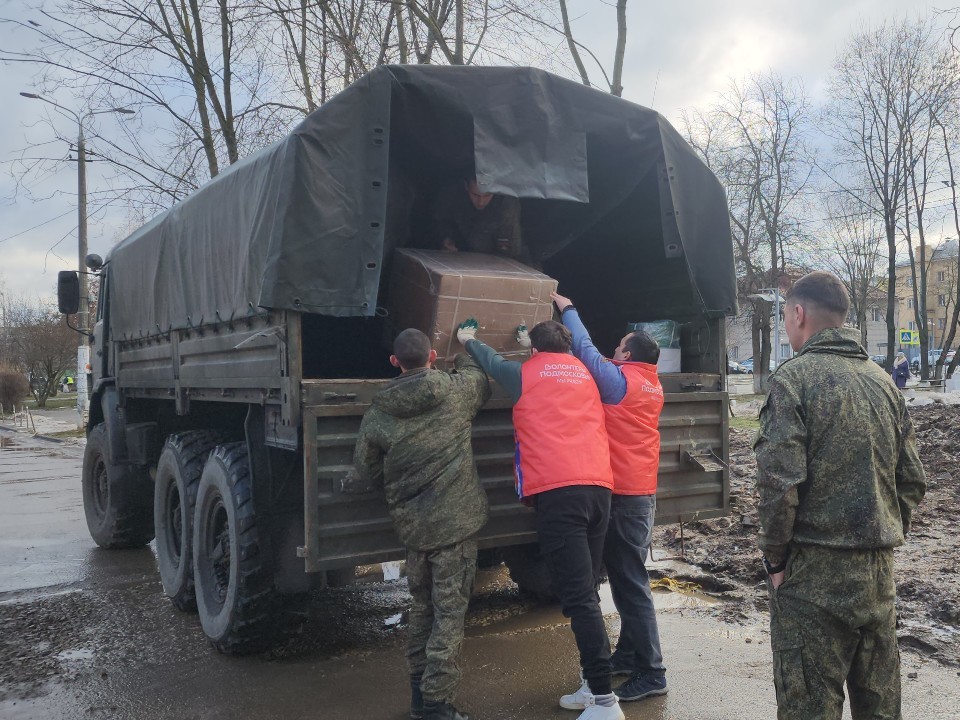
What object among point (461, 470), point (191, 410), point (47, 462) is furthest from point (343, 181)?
point (47, 462)

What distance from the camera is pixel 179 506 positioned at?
17.7ft

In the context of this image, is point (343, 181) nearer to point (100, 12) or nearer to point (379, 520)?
point (379, 520)

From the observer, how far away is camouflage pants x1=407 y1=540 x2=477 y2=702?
352 centimetres

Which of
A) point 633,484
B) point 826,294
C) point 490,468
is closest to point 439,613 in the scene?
point 490,468

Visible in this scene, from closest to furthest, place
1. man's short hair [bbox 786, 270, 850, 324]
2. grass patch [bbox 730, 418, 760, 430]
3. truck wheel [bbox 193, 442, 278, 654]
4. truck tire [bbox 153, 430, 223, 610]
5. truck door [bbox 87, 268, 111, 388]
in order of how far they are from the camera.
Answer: man's short hair [bbox 786, 270, 850, 324] < truck wheel [bbox 193, 442, 278, 654] < truck tire [bbox 153, 430, 223, 610] < truck door [bbox 87, 268, 111, 388] < grass patch [bbox 730, 418, 760, 430]

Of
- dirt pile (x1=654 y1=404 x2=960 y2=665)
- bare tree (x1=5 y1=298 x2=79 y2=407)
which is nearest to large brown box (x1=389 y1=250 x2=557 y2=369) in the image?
dirt pile (x1=654 y1=404 x2=960 y2=665)

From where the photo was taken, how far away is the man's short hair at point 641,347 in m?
4.08

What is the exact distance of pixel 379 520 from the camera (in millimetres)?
3752

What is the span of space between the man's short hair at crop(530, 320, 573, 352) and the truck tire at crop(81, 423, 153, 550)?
→ 15.4 feet

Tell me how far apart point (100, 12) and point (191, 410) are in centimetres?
1063

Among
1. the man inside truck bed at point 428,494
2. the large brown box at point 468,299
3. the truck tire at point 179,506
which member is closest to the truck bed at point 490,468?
the man inside truck bed at point 428,494

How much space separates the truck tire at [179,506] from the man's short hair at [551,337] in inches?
94.7

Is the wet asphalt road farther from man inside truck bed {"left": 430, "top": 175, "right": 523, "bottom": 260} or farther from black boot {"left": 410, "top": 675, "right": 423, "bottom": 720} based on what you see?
man inside truck bed {"left": 430, "top": 175, "right": 523, "bottom": 260}

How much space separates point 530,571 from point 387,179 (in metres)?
2.83
